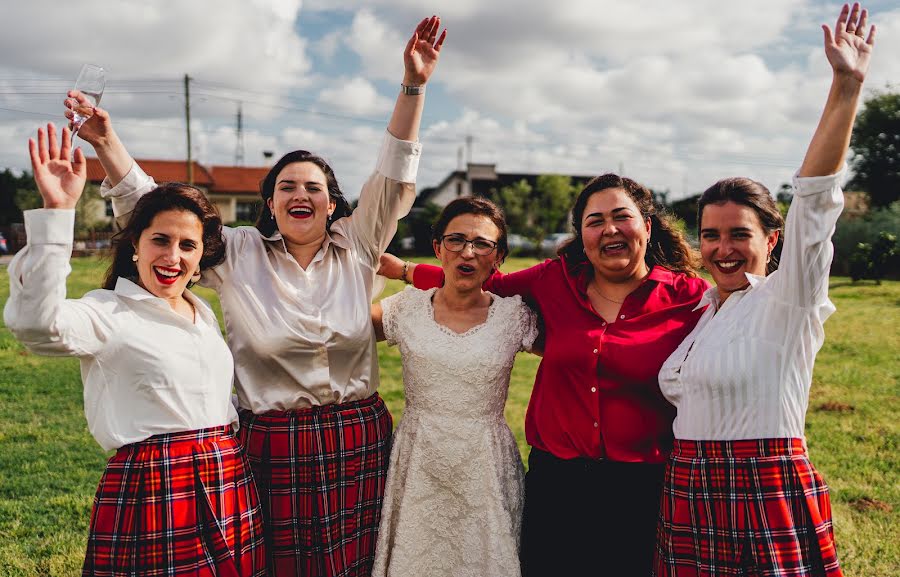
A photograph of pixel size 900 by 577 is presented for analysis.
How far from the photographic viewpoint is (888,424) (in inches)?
293

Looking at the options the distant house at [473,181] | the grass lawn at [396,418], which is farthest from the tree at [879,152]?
the grass lawn at [396,418]

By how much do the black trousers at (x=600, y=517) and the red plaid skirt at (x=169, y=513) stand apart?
4.29ft

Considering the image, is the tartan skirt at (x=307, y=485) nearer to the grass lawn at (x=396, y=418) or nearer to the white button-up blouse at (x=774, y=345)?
the grass lawn at (x=396, y=418)

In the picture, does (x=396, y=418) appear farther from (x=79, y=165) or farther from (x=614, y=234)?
(x=79, y=165)

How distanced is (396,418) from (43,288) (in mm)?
5320

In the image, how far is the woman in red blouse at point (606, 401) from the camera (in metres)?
2.98

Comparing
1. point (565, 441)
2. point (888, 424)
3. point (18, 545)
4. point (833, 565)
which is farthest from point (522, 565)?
A: point (888, 424)

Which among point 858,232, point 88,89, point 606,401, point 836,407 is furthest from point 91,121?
point 858,232

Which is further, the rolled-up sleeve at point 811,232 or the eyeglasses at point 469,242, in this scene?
the eyeglasses at point 469,242

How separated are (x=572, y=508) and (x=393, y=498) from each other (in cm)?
82

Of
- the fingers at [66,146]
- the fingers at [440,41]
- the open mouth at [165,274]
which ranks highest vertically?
the fingers at [440,41]

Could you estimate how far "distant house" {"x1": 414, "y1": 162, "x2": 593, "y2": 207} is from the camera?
52344mm

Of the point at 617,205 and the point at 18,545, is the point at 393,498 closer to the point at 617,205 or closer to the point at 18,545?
the point at 617,205

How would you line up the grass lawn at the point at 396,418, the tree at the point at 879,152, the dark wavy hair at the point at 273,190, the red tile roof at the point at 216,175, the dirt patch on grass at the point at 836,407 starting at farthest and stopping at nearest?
the red tile roof at the point at 216,175, the tree at the point at 879,152, the dirt patch on grass at the point at 836,407, the grass lawn at the point at 396,418, the dark wavy hair at the point at 273,190
